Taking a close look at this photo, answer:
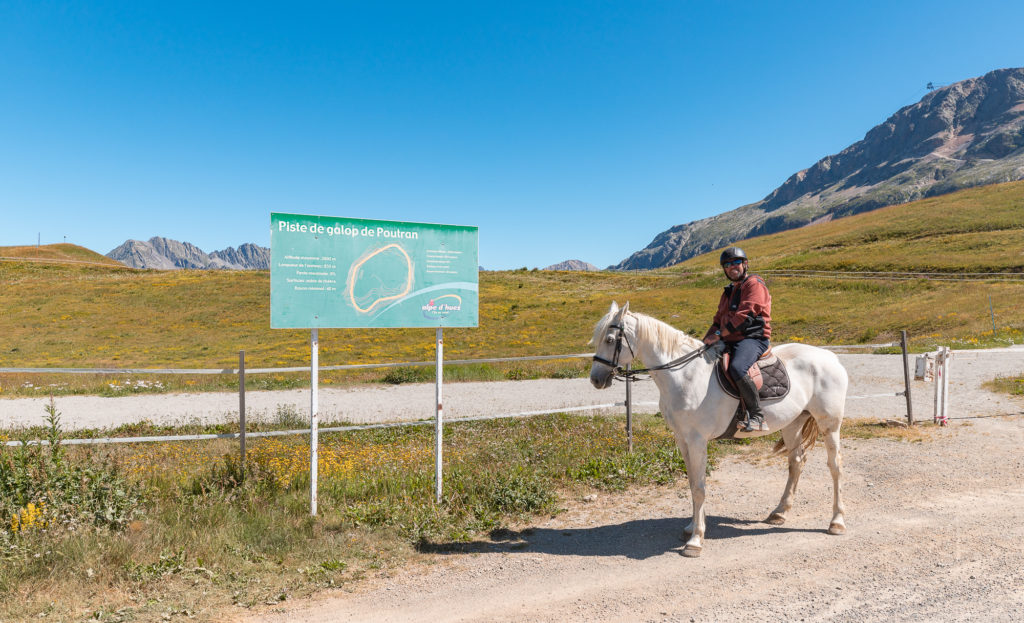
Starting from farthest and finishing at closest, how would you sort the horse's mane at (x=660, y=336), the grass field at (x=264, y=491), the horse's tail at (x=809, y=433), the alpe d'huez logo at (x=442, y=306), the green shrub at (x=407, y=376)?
the green shrub at (x=407, y=376), the alpe d'huez logo at (x=442, y=306), the horse's tail at (x=809, y=433), the horse's mane at (x=660, y=336), the grass field at (x=264, y=491)

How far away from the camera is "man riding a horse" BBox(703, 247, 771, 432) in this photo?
5.91 m

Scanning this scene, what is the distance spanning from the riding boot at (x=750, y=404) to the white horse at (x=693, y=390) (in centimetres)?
13

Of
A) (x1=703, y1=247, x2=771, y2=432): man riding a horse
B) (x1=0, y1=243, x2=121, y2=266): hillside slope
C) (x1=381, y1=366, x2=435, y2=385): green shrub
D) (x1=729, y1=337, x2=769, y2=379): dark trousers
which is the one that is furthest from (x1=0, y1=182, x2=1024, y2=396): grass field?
(x1=0, y1=243, x2=121, y2=266): hillside slope

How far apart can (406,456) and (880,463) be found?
825 cm

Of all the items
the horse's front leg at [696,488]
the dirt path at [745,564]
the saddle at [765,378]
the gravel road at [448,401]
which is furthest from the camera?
the gravel road at [448,401]

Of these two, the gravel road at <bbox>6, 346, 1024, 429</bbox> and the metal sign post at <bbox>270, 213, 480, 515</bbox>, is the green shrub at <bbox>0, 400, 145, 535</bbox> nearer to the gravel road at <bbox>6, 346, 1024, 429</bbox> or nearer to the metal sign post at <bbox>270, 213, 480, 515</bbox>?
the metal sign post at <bbox>270, 213, 480, 515</bbox>

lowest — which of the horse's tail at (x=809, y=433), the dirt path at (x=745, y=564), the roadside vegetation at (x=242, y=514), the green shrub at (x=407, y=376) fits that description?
the dirt path at (x=745, y=564)

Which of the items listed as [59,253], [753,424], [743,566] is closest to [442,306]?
[753,424]

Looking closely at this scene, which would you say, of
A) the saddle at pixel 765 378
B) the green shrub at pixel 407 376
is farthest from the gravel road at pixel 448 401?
the saddle at pixel 765 378

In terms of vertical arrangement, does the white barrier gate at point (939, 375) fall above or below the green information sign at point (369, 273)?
below

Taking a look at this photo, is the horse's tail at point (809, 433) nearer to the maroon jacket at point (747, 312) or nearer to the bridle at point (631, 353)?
the maroon jacket at point (747, 312)

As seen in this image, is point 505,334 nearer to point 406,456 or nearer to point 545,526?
point 406,456

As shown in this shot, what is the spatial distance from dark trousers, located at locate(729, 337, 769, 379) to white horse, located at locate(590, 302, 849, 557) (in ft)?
0.88

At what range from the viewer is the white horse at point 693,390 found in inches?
235
